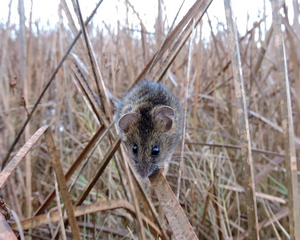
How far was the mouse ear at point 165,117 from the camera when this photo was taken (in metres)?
1.71

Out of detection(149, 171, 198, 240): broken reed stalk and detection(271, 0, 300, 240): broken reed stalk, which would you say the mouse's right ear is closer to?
detection(149, 171, 198, 240): broken reed stalk

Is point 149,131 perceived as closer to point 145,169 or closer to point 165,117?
point 165,117

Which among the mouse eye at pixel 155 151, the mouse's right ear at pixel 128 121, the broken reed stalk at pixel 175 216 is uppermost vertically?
the mouse's right ear at pixel 128 121

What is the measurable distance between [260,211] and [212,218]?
0.75m

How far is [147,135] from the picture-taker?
6.06 feet

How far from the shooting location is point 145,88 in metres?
2.15

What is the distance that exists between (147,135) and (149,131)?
0.11 ft

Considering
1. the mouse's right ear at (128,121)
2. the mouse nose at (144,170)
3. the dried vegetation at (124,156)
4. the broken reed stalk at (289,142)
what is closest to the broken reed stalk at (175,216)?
the dried vegetation at (124,156)

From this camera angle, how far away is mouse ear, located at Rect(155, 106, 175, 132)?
171 cm

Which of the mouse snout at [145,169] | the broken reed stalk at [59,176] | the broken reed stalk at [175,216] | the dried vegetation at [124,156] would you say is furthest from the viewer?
the mouse snout at [145,169]

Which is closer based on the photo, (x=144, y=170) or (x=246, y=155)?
(x=246, y=155)

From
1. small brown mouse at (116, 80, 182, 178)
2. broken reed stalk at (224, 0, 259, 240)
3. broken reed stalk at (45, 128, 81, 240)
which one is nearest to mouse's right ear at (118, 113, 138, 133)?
small brown mouse at (116, 80, 182, 178)

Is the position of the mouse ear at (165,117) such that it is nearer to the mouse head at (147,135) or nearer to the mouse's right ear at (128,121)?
the mouse head at (147,135)

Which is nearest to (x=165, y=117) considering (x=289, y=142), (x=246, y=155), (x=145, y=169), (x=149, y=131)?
(x=149, y=131)
